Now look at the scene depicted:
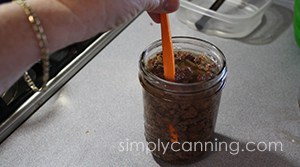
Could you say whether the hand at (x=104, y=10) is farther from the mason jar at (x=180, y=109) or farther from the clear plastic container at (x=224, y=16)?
the clear plastic container at (x=224, y=16)

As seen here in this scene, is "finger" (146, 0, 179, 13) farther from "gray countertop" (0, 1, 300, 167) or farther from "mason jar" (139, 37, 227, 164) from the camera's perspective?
"gray countertop" (0, 1, 300, 167)

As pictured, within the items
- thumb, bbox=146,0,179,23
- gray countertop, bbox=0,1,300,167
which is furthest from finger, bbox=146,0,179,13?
gray countertop, bbox=0,1,300,167

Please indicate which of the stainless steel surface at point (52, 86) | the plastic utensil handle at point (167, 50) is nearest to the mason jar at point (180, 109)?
the plastic utensil handle at point (167, 50)

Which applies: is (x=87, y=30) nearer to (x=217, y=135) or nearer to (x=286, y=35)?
(x=217, y=135)

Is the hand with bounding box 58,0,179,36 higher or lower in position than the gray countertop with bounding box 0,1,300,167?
higher

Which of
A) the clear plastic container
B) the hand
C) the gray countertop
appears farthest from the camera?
the clear plastic container

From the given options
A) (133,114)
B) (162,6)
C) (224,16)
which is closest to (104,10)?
(162,6)
